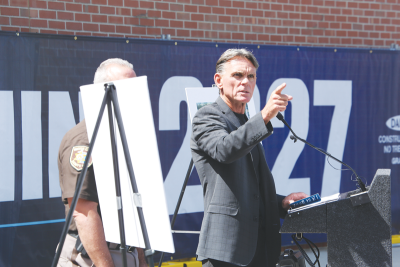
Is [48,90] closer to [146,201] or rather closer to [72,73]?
[72,73]

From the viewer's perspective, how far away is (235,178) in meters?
2.06

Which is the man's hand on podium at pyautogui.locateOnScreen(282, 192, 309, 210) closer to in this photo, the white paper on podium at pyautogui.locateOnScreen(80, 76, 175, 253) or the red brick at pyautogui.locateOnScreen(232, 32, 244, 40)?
the white paper on podium at pyautogui.locateOnScreen(80, 76, 175, 253)

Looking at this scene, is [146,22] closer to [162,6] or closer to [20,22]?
[162,6]

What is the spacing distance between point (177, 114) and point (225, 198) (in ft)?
8.07

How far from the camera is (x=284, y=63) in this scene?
4.92 meters

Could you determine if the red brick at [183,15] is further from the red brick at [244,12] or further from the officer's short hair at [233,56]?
the officer's short hair at [233,56]

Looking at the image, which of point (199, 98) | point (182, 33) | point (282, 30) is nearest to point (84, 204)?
point (199, 98)

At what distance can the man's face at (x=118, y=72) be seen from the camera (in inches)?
83.0

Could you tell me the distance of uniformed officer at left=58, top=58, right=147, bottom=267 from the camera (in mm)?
1961

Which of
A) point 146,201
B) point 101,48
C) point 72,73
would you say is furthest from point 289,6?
point 146,201

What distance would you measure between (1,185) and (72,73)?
121 centimetres

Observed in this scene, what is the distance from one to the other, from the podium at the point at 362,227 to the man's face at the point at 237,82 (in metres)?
0.69

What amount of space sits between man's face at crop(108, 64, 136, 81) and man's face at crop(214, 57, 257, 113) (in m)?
0.50

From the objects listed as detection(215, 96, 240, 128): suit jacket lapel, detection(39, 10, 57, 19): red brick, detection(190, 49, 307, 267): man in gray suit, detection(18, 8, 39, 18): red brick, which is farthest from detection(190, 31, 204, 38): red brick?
detection(215, 96, 240, 128): suit jacket lapel
